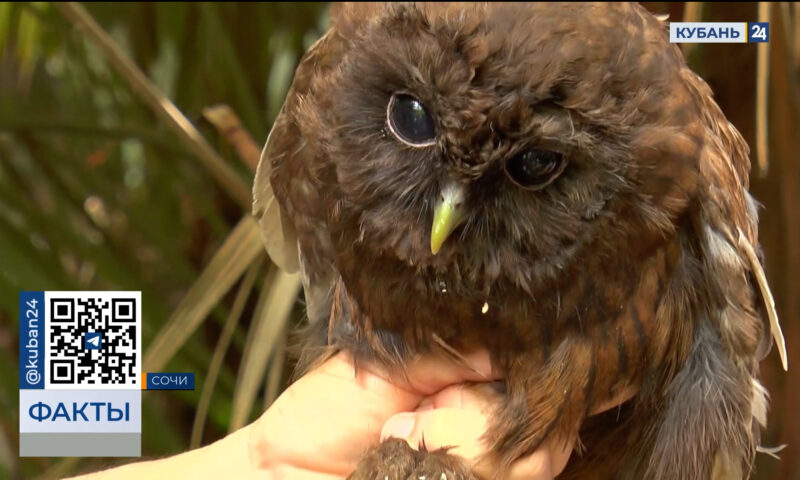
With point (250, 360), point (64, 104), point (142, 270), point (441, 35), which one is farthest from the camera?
point (64, 104)

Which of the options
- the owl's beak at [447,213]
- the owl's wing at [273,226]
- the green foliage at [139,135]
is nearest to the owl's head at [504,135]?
the owl's beak at [447,213]

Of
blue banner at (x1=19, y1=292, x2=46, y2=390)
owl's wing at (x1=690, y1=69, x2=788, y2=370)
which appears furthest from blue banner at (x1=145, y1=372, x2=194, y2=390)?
owl's wing at (x1=690, y1=69, x2=788, y2=370)

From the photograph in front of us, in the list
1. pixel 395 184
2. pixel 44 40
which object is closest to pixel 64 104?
pixel 44 40

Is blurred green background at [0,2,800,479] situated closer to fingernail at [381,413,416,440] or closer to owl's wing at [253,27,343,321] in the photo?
owl's wing at [253,27,343,321]

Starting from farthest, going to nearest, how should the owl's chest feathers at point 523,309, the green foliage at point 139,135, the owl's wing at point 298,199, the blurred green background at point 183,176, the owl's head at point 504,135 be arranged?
the green foliage at point 139,135
the blurred green background at point 183,176
the owl's wing at point 298,199
the owl's chest feathers at point 523,309
the owl's head at point 504,135

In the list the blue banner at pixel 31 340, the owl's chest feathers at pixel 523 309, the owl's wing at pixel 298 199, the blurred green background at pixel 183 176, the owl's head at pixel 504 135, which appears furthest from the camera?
the blurred green background at pixel 183 176

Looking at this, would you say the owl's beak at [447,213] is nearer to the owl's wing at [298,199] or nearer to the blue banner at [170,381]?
the owl's wing at [298,199]

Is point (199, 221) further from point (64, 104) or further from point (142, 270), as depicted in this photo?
point (64, 104)
